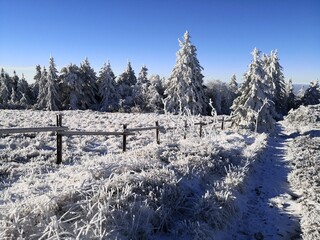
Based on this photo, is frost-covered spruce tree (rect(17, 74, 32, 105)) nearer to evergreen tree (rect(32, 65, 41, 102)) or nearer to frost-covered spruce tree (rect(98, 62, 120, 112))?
evergreen tree (rect(32, 65, 41, 102))

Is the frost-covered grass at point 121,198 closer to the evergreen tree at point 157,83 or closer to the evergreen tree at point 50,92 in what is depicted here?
the evergreen tree at point 50,92

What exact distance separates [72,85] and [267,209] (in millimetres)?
39819

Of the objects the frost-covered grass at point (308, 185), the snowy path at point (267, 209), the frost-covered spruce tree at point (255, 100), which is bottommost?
the snowy path at point (267, 209)

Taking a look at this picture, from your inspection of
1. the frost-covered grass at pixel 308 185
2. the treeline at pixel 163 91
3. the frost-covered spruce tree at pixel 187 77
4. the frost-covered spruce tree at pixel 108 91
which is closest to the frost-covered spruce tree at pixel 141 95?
the treeline at pixel 163 91

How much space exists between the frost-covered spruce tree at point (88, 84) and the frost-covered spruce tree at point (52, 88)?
4.04 meters

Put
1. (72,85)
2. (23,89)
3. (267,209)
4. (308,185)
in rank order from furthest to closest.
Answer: (23,89), (72,85), (308,185), (267,209)

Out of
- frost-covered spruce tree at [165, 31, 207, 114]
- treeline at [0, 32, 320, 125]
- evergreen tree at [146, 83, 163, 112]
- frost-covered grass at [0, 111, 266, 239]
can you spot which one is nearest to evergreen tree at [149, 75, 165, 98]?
treeline at [0, 32, 320, 125]

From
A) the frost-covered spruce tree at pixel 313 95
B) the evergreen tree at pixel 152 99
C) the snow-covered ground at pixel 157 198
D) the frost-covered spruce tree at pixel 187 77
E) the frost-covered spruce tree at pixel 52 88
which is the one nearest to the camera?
the snow-covered ground at pixel 157 198

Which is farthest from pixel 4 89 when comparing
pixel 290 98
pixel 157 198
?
pixel 290 98

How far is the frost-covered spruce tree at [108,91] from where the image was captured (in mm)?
44984

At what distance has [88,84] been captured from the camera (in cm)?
4553

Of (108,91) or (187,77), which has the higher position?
(187,77)

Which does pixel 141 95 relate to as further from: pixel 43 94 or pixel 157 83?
pixel 43 94

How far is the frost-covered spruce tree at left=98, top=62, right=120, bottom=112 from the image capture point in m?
45.0
